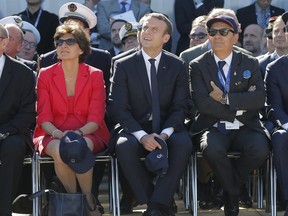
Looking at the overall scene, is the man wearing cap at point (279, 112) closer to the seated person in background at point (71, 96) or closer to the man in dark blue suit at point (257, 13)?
the seated person in background at point (71, 96)

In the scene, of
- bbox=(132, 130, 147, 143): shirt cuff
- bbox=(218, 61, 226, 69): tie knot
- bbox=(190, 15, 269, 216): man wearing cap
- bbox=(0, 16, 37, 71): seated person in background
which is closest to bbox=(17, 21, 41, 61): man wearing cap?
bbox=(0, 16, 37, 71): seated person in background

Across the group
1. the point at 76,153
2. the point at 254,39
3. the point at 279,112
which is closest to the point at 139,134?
the point at 76,153

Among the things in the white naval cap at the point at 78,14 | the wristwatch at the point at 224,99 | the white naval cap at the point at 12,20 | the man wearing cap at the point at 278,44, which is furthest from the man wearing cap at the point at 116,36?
the wristwatch at the point at 224,99

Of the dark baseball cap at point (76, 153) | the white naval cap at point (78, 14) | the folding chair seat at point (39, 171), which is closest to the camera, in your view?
the dark baseball cap at point (76, 153)

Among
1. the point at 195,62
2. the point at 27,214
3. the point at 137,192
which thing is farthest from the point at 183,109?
the point at 27,214

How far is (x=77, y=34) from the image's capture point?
7.77 metres

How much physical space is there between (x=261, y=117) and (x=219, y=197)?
879 millimetres

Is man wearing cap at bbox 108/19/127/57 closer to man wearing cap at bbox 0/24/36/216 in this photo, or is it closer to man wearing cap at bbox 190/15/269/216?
man wearing cap at bbox 190/15/269/216

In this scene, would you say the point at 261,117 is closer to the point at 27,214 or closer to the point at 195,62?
the point at 195,62

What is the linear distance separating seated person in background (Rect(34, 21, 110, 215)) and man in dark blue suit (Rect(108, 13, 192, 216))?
0.18m

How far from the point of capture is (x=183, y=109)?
309 inches

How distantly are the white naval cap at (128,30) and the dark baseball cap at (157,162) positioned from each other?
2.24 meters

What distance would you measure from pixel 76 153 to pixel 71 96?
0.76 m

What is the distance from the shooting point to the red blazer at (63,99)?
7.69 m
